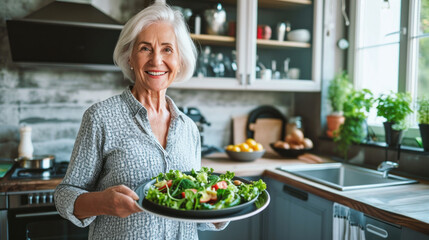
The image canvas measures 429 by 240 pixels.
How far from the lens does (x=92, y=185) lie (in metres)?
1.10

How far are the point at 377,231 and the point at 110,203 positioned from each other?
3.54 ft

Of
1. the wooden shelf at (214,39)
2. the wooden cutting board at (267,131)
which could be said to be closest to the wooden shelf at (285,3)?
the wooden shelf at (214,39)

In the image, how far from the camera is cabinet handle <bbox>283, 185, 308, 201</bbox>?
1.77 m

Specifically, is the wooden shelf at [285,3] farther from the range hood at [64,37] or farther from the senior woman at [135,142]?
the senior woman at [135,142]

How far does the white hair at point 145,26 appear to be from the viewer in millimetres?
1183

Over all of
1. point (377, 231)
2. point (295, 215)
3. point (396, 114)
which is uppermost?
point (396, 114)

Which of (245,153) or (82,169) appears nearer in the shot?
(82,169)

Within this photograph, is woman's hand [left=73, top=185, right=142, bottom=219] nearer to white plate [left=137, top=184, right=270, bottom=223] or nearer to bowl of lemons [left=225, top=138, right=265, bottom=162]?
white plate [left=137, top=184, right=270, bottom=223]

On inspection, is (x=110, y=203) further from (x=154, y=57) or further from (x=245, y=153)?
(x=245, y=153)

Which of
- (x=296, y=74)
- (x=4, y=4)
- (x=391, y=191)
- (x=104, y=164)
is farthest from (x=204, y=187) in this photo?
(x=4, y=4)

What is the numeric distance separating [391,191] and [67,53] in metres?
1.97

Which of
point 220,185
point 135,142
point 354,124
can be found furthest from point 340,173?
point 135,142

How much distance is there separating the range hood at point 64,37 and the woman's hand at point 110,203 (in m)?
1.34

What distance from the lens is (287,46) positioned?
8.36 ft
